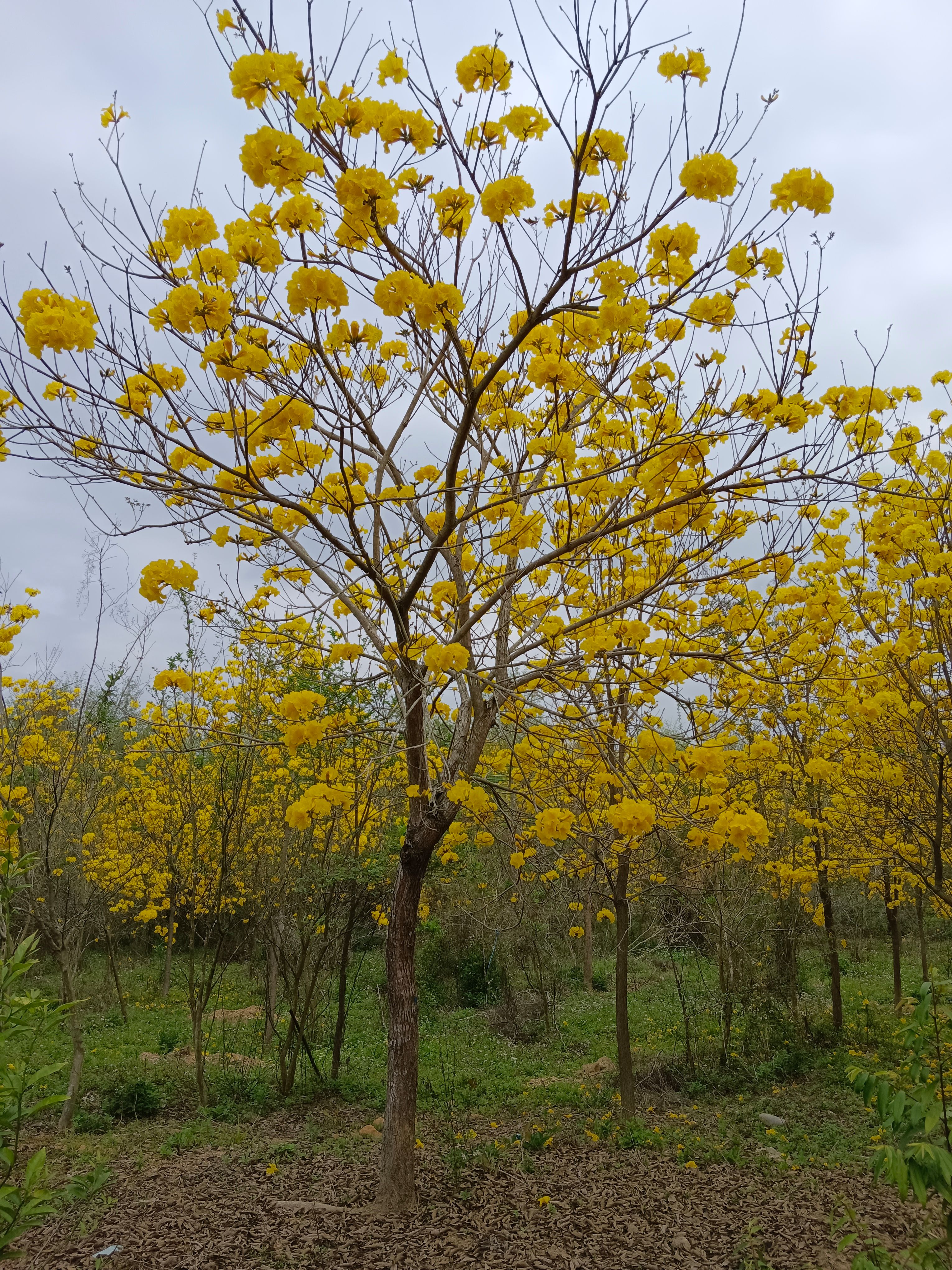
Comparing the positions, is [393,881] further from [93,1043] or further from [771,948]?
[93,1043]

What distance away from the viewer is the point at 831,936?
7.06 metres

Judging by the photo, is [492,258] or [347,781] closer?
[492,258]

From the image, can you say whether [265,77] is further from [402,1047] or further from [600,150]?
[402,1047]

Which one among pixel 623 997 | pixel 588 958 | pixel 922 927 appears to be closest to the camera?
pixel 623 997

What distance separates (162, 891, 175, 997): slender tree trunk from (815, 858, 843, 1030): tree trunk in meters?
5.92

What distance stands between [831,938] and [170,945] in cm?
684

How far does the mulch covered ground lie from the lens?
3.39m

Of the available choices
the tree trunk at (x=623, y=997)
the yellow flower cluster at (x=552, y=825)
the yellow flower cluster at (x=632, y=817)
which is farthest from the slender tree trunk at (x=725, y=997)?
the yellow flower cluster at (x=632, y=817)

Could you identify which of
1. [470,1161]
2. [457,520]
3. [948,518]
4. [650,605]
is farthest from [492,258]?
[470,1161]

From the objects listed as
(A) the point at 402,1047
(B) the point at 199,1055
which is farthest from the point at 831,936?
(B) the point at 199,1055

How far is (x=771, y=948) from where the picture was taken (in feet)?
26.1

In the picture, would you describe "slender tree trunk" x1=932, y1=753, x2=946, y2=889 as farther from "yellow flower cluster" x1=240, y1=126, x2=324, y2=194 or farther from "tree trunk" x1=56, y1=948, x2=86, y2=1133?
"tree trunk" x1=56, y1=948, x2=86, y2=1133

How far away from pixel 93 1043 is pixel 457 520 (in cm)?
891

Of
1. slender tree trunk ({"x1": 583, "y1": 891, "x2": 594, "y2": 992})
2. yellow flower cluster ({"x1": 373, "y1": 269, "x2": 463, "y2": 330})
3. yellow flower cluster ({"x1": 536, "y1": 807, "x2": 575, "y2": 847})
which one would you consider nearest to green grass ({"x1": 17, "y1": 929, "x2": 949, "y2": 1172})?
slender tree trunk ({"x1": 583, "y1": 891, "x2": 594, "y2": 992})
